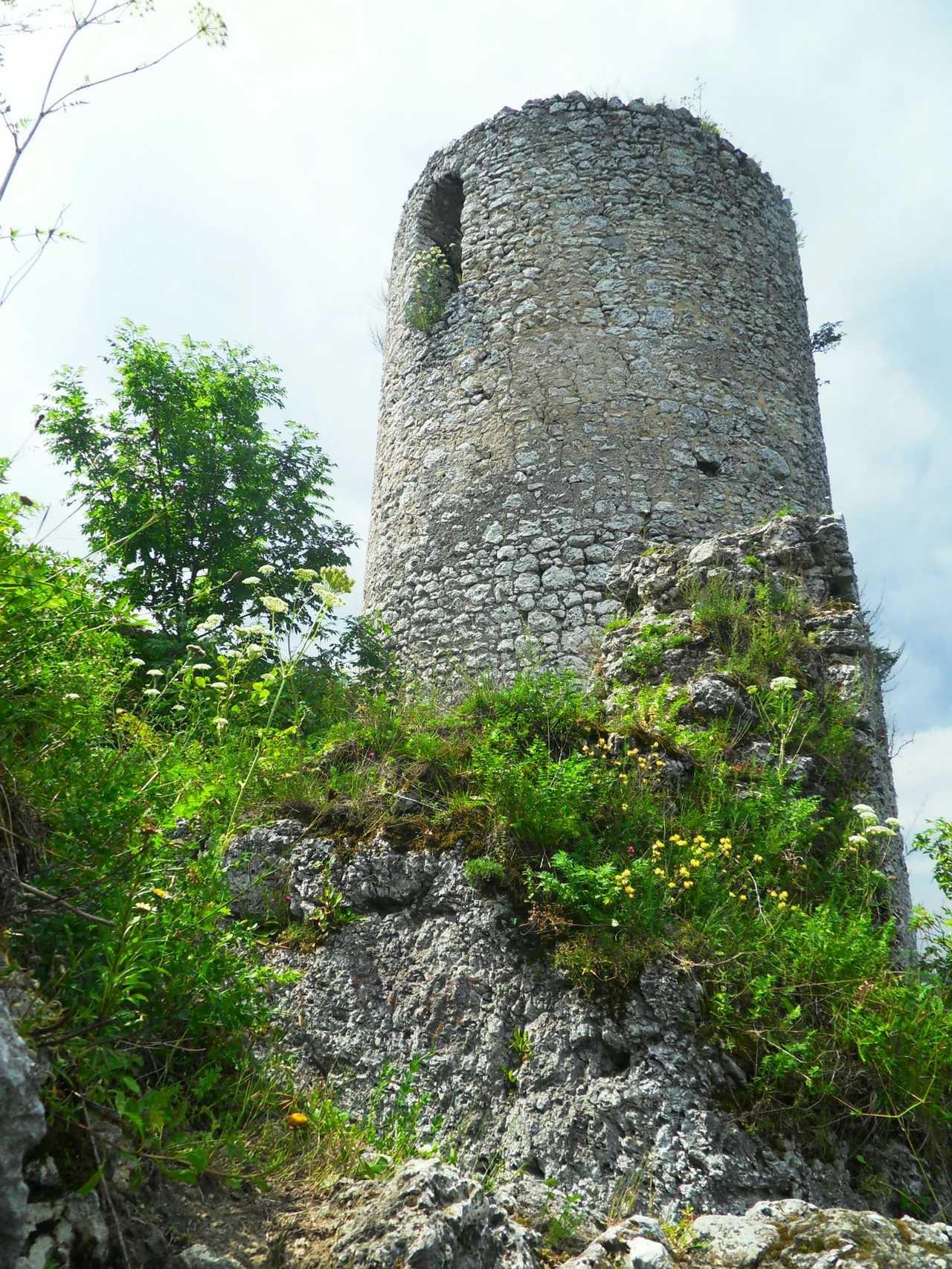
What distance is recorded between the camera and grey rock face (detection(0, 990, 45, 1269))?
171cm

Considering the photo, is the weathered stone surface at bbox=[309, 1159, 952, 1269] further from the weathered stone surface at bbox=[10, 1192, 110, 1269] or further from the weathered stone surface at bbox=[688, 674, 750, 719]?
the weathered stone surface at bbox=[688, 674, 750, 719]

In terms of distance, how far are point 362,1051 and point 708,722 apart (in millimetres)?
2584

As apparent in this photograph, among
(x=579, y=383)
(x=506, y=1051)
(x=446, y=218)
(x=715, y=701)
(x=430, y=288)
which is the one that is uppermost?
(x=446, y=218)

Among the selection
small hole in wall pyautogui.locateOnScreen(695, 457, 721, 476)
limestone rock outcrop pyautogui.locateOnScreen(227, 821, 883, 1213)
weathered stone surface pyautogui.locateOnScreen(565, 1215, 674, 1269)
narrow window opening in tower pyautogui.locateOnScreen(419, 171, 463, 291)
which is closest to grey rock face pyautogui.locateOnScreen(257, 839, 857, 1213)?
limestone rock outcrop pyautogui.locateOnScreen(227, 821, 883, 1213)

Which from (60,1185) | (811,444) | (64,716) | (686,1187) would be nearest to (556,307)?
(811,444)

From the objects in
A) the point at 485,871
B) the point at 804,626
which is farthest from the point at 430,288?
the point at 485,871

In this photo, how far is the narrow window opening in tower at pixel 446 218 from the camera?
9.21 metres

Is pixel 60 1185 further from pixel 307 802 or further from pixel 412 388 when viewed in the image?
pixel 412 388

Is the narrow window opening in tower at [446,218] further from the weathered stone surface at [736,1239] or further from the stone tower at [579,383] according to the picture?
the weathered stone surface at [736,1239]

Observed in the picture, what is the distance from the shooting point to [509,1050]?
343 cm

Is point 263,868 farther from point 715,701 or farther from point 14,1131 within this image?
point 715,701

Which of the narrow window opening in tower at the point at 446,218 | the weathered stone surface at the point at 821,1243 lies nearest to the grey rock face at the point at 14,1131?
the weathered stone surface at the point at 821,1243

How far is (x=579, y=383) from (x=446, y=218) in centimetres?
328

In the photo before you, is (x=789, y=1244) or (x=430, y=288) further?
(x=430, y=288)
